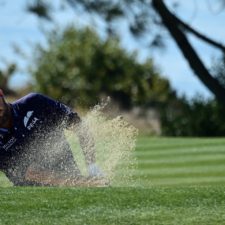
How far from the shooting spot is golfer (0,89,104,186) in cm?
874

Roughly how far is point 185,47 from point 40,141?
8.79 m

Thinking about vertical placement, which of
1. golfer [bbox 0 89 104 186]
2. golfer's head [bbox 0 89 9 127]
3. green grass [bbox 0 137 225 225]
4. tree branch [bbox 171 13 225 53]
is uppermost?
tree branch [bbox 171 13 225 53]

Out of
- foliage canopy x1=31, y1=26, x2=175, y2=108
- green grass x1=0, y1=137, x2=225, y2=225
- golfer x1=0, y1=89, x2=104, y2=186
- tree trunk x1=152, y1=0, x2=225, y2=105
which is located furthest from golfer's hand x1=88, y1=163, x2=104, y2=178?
foliage canopy x1=31, y1=26, x2=175, y2=108

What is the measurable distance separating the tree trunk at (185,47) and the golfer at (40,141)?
27.9 ft

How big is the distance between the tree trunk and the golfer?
8.50 meters

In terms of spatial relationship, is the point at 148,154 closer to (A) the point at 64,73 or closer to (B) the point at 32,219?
(B) the point at 32,219

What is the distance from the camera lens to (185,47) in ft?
57.2

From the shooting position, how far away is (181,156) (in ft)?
59.5

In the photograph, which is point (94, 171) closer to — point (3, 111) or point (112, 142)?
point (112, 142)

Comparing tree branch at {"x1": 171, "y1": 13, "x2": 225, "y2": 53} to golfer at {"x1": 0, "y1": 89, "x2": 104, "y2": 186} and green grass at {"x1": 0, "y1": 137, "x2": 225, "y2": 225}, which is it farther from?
green grass at {"x1": 0, "y1": 137, "x2": 225, "y2": 225}

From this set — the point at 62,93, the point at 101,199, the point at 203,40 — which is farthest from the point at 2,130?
the point at 62,93

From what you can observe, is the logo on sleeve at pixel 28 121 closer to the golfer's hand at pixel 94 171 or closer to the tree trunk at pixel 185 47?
the golfer's hand at pixel 94 171

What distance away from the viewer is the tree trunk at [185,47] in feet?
56.5

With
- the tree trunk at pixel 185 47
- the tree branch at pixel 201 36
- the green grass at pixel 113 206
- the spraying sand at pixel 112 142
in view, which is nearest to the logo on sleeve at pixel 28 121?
the spraying sand at pixel 112 142
